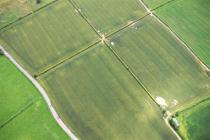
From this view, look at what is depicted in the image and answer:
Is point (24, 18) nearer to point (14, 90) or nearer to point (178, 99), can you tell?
point (14, 90)

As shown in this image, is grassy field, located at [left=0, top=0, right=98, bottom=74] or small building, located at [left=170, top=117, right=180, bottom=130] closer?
small building, located at [left=170, top=117, right=180, bottom=130]

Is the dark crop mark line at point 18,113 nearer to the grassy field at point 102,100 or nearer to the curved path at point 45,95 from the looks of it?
the curved path at point 45,95

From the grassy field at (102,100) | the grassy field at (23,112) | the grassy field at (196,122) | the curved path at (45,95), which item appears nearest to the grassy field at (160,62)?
the grassy field at (196,122)

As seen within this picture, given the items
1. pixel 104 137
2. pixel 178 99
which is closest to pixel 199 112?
pixel 178 99

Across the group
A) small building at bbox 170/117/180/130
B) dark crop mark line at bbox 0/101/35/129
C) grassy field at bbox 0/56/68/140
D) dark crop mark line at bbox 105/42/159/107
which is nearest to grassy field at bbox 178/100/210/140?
small building at bbox 170/117/180/130

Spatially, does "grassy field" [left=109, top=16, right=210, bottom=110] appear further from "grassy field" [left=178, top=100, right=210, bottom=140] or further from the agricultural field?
the agricultural field

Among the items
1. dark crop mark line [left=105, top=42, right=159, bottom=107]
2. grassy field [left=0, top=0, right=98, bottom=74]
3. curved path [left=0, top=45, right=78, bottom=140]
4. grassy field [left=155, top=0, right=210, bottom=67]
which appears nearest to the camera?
curved path [left=0, top=45, right=78, bottom=140]

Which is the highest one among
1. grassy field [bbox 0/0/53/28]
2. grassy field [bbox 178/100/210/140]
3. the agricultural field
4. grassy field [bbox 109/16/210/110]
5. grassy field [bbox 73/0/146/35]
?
grassy field [bbox 0/0/53/28]

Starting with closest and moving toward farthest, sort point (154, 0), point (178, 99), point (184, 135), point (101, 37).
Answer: point (184, 135)
point (178, 99)
point (101, 37)
point (154, 0)
